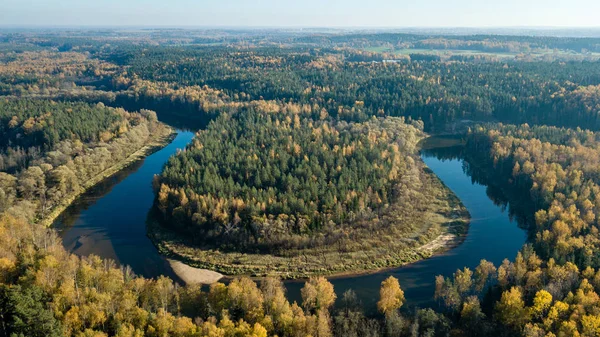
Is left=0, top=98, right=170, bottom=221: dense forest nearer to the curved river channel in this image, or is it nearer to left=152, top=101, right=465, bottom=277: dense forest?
the curved river channel

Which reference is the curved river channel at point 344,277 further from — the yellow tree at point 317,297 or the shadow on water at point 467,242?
the yellow tree at point 317,297

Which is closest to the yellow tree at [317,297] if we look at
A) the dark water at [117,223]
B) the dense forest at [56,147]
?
the dark water at [117,223]

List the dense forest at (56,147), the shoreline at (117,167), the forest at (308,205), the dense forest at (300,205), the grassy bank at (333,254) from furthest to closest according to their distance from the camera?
the dense forest at (56,147) → the shoreline at (117,167) → the dense forest at (300,205) → the grassy bank at (333,254) → the forest at (308,205)

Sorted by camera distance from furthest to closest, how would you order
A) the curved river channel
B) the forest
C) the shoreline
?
the shoreline, the curved river channel, the forest

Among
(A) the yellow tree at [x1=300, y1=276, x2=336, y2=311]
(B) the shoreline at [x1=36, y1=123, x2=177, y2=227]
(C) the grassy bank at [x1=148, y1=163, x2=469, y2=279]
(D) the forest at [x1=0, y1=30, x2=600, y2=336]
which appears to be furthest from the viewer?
(B) the shoreline at [x1=36, y1=123, x2=177, y2=227]

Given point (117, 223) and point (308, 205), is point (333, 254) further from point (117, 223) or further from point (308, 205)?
point (117, 223)

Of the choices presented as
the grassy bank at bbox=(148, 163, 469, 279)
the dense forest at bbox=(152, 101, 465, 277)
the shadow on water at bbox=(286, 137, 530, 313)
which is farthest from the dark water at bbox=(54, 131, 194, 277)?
the shadow on water at bbox=(286, 137, 530, 313)
